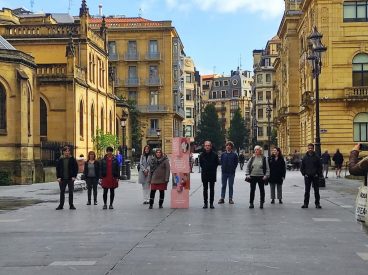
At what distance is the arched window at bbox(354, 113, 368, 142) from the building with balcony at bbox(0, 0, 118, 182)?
1923 centimetres

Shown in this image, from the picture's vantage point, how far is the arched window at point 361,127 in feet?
175

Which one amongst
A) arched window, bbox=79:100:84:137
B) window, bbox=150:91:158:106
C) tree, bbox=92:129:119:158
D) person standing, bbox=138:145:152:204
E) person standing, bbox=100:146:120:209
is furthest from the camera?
window, bbox=150:91:158:106

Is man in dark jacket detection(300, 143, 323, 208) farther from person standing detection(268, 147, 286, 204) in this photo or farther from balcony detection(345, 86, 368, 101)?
balcony detection(345, 86, 368, 101)

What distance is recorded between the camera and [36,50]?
47.6 metres

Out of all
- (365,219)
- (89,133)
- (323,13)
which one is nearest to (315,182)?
(365,219)

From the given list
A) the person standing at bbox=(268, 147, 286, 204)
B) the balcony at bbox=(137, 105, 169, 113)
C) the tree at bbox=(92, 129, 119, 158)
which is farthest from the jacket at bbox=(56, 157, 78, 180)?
the balcony at bbox=(137, 105, 169, 113)

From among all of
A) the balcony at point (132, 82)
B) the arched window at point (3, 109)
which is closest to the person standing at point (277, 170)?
the arched window at point (3, 109)

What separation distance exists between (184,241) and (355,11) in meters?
45.0

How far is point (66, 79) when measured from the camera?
43.2 metres

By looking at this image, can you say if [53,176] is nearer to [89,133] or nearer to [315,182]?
[89,133]

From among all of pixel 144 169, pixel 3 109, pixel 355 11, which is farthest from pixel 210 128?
pixel 144 169

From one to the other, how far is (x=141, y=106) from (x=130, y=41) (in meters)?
8.56

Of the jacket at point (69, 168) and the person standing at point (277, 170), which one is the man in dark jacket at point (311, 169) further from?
the jacket at point (69, 168)

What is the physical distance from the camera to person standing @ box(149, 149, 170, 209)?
62.6ft
